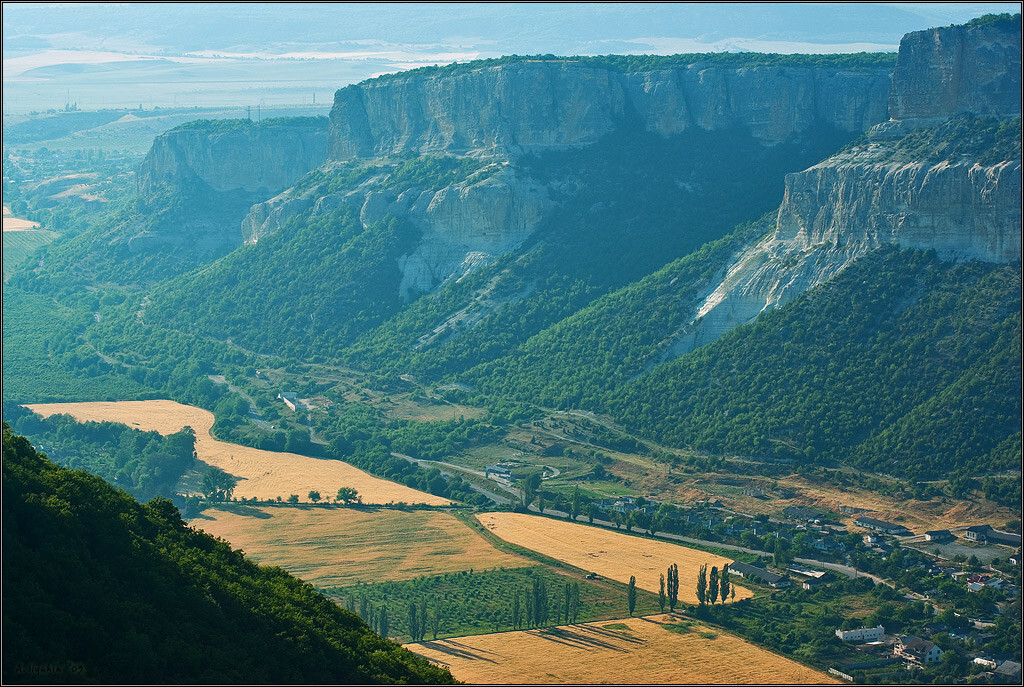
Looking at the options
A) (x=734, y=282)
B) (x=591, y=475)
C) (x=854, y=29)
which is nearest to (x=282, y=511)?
(x=591, y=475)

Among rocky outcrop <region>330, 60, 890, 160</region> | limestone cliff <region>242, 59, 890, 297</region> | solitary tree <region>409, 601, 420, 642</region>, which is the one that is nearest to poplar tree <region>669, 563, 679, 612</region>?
solitary tree <region>409, 601, 420, 642</region>

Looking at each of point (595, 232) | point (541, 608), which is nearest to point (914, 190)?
point (595, 232)

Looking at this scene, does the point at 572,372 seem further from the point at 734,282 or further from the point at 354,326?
the point at 354,326

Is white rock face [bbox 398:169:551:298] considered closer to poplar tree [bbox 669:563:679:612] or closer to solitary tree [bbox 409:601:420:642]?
poplar tree [bbox 669:563:679:612]

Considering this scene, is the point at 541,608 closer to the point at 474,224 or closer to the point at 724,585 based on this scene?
the point at 724,585

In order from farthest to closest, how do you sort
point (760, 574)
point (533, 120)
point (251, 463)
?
1. point (533, 120)
2. point (251, 463)
3. point (760, 574)

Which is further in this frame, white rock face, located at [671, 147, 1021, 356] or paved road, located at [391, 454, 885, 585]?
white rock face, located at [671, 147, 1021, 356]
